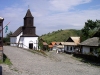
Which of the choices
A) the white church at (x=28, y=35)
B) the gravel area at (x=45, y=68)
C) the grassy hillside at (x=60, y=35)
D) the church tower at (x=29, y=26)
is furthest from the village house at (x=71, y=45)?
the grassy hillside at (x=60, y=35)

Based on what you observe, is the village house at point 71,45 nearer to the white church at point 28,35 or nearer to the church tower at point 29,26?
the white church at point 28,35

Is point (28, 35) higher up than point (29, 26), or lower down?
lower down

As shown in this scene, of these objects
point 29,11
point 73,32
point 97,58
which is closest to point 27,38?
point 29,11

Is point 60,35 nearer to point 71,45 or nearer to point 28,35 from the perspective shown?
point 71,45

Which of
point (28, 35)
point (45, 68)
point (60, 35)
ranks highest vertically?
point (60, 35)

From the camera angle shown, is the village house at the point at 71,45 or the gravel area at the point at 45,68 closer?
the gravel area at the point at 45,68

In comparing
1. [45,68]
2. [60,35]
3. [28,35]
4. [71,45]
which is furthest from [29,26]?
[60,35]

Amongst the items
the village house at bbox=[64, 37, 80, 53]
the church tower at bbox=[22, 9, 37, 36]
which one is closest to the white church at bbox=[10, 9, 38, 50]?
the church tower at bbox=[22, 9, 37, 36]

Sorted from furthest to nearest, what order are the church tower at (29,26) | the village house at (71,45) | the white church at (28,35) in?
the church tower at (29,26) < the white church at (28,35) < the village house at (71,45)

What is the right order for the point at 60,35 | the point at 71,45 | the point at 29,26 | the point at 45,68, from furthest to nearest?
the point at 60,35, the point at 29,26, the point at 71,45, the point at 45,68

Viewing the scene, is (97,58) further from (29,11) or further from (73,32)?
(73,32)

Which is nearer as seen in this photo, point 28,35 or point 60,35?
point 28,35

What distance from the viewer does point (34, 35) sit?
52469mm

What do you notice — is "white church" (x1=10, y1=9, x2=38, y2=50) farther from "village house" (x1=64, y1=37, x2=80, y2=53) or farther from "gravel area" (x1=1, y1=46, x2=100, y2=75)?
"gravel area" (x1=1, y1=46, x2=100, y2=75)
